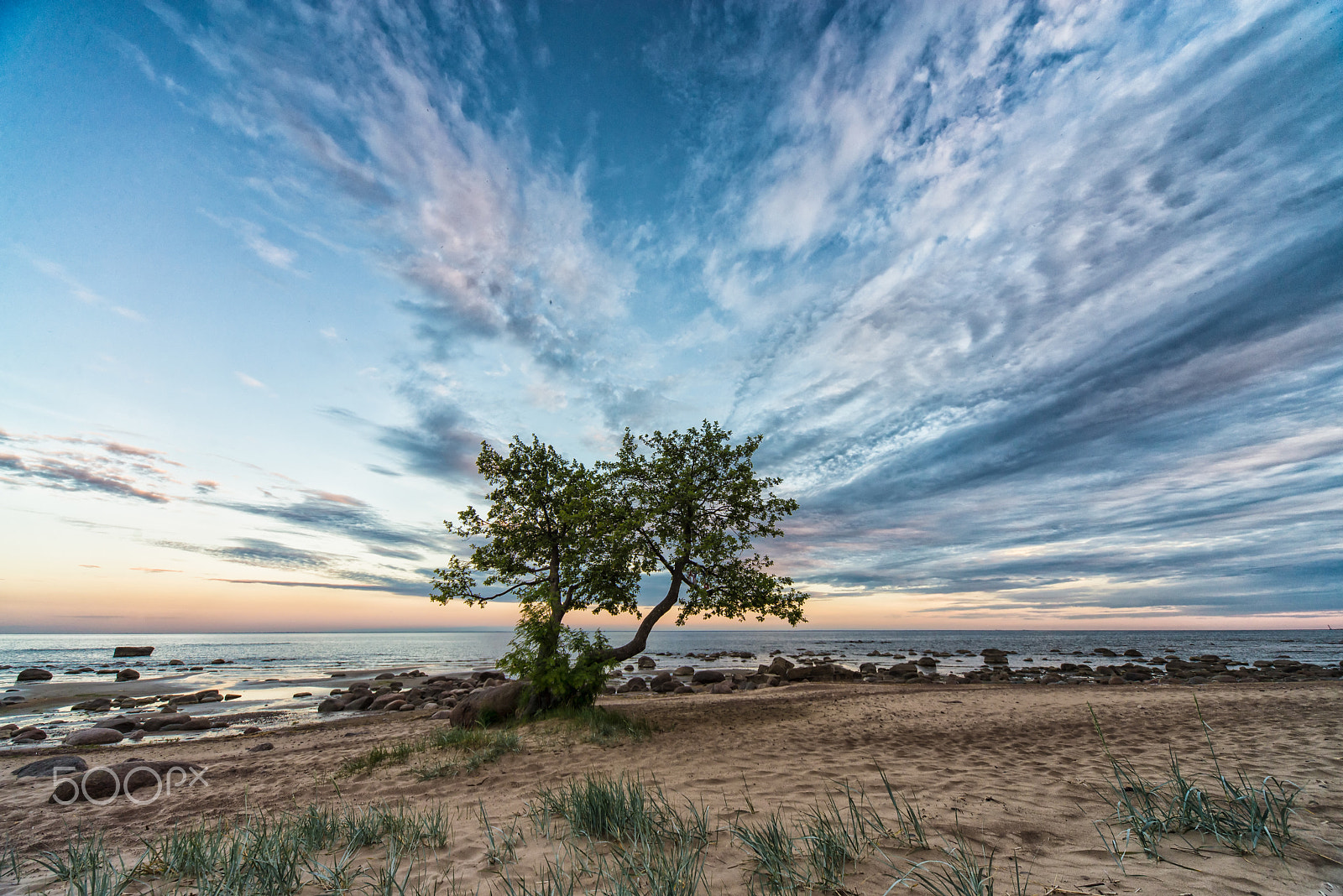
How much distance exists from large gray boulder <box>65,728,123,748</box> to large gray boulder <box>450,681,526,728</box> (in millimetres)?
11599

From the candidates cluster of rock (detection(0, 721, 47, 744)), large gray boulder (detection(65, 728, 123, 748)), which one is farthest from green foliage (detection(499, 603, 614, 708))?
cluster of rock (detection(0, 721, 47, 744))

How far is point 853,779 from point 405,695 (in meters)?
27.9

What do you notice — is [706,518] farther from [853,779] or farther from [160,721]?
[160,721]

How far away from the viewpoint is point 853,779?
759cm

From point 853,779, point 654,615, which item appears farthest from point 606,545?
point 853,779

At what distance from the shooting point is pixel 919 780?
7.46 meters

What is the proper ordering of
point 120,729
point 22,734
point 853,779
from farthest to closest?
point 120,729 < point 22,734 < point 853,779

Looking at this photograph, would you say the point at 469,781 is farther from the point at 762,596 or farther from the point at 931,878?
the point at 762,596

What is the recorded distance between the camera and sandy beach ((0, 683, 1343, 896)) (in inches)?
165

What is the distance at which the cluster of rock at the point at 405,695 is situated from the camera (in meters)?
24.7

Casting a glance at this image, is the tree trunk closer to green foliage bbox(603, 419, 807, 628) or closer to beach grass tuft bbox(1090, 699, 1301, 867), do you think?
green foliage bbox(603, 419, 807, 628)

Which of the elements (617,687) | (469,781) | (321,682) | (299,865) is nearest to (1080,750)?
(469,781)

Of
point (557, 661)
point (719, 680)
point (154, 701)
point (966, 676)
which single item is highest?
point (557, 661)

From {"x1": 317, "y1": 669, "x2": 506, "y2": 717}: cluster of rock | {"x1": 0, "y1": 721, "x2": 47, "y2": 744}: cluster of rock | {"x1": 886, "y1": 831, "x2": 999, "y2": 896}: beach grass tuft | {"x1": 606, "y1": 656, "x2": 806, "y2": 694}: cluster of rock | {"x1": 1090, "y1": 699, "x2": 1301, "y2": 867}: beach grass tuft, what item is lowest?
{"x1": 0, "y1": 721, "x2": 47, "y2": 744}: cluster of rock
